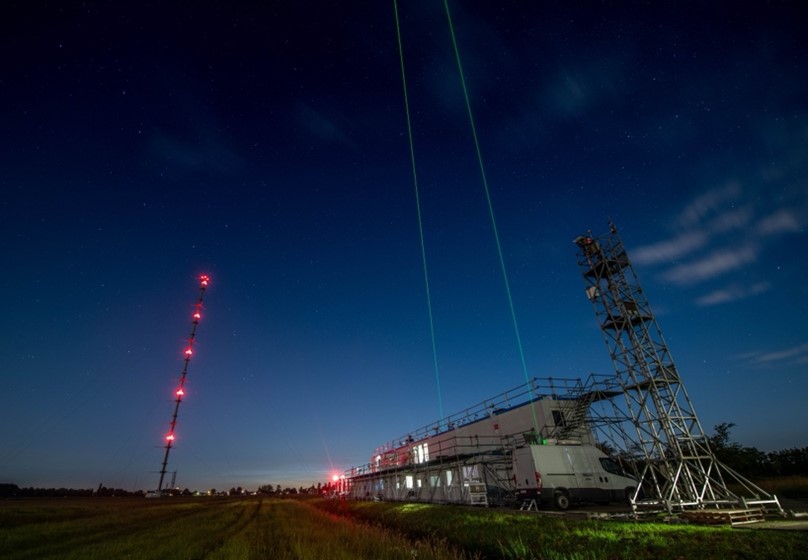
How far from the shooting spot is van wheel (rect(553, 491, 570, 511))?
17.9 m

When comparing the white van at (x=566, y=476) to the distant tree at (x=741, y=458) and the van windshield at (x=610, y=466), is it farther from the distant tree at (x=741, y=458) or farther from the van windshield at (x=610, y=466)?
the distant tree at (x=741, y=458)

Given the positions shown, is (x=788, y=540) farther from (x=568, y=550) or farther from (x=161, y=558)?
(x=161, y=558)

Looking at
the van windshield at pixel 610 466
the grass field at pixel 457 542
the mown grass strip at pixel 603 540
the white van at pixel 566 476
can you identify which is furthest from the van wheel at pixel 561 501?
the mown grass strip at pixel 603 540

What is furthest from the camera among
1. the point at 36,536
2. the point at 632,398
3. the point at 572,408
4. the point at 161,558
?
the point at 572,408

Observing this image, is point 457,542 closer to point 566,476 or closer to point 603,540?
point 603,540

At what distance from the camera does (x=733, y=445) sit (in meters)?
35.6

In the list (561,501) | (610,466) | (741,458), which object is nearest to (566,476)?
(561,501)

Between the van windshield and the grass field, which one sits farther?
the van windshield

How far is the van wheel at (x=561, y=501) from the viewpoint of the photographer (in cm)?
1786

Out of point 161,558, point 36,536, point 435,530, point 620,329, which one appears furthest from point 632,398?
point 36,536

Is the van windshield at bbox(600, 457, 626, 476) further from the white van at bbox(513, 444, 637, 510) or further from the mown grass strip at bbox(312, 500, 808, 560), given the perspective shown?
the mown grass strip at bbox(312, 500, 808, 560)

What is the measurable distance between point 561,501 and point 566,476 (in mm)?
1429

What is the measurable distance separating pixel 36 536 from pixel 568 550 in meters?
20.9

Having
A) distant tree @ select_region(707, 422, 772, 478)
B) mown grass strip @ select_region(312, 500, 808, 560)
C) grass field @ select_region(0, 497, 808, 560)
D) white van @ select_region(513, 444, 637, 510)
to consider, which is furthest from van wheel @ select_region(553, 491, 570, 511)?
distant tree @ select_region(707, 422, 772, 478)
